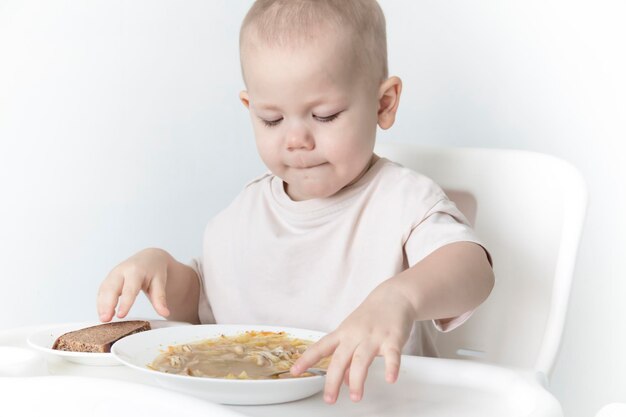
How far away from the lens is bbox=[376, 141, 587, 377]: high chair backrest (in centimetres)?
127

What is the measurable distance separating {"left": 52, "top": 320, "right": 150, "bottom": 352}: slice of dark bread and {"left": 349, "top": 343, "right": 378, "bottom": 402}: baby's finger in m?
0.31

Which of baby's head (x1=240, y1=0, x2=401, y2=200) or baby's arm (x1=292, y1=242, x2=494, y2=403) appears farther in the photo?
baby's head (x1=240, y1=0, x2=401, y2=200)

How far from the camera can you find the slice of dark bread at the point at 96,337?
1014 millimetres

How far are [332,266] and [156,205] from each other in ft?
3.11

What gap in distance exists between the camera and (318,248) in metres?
1.36

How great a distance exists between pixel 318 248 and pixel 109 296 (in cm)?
31

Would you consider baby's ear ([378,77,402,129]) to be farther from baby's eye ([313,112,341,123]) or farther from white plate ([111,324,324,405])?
white plate ([111,324,324,405])

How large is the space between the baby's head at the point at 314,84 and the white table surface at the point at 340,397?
0.36 m

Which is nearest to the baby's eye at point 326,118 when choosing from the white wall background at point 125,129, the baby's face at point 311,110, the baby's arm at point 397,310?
the baby's face at point 311,110

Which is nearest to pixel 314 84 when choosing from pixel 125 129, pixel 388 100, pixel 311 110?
pixel 311 110

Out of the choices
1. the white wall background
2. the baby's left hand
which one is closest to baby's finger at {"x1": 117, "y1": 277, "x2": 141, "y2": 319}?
the baby's left hand

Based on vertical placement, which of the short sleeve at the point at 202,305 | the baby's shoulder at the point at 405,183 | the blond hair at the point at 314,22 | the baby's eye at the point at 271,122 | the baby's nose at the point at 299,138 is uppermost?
the blond hair at the point at 314,22

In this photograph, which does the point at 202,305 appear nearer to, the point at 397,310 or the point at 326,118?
the point at 326,118

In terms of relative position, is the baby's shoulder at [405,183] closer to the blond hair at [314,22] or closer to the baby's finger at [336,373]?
the blond hair at [314,22]
